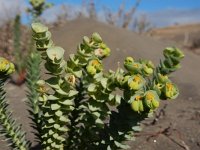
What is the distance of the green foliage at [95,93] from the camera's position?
65.8 inches

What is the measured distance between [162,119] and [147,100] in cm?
204

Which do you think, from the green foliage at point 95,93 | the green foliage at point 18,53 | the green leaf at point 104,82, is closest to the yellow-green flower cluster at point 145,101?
the green foliage at point 95,93

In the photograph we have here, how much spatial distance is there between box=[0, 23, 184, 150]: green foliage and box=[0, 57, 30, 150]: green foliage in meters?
0.10

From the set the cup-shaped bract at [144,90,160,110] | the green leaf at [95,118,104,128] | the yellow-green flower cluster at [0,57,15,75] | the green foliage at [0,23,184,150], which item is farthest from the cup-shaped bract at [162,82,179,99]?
the yellow-green flower cluster at [0,57,15,75]

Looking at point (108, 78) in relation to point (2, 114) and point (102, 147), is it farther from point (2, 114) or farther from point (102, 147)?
point (2, 114)

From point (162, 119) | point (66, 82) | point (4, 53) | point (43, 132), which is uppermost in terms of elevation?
point (66, 82)

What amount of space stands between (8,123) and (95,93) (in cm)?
A: 40

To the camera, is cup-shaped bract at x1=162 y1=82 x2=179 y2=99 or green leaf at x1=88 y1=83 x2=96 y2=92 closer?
cup-shaped bract at x1=162 y1=82 x2=179 y2=99

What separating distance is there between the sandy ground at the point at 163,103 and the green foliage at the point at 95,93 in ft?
0.70

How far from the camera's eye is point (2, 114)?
193cm

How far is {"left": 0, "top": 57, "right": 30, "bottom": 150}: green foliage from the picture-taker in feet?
5.99

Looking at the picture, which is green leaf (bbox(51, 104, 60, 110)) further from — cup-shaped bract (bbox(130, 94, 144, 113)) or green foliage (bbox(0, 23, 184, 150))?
cup-shaped bract (bbox(130, 94, 144, 113))

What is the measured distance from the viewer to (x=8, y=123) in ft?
6.45

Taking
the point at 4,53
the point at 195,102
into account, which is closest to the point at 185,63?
the point at 195,102
